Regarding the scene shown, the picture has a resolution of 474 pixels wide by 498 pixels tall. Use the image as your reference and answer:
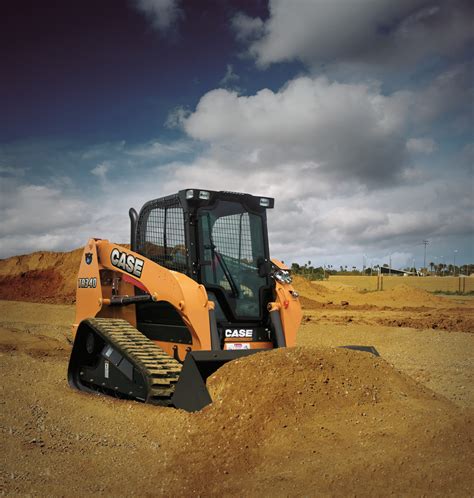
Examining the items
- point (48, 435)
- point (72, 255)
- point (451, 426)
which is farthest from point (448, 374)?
point (72, 255)

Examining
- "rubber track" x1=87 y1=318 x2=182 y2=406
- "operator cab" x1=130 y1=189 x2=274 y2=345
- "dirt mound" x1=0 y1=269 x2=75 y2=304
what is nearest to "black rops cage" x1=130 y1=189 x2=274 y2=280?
"operator cab" x1=130 y1=189 x2=274 y2=345

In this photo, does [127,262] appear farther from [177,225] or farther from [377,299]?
[377,299]

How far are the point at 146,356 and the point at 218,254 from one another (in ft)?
5.14

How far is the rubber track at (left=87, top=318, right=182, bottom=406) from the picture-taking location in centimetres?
629

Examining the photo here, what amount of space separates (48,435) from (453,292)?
3783 cm

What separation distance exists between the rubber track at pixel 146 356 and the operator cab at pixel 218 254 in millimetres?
286

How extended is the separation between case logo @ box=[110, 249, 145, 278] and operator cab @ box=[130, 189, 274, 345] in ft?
0.97

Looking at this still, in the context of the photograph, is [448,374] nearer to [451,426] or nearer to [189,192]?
[451,426]

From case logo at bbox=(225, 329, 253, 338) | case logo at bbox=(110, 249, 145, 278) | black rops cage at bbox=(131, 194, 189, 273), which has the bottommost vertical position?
case logo at bbox=(225, 329, 253, 338)

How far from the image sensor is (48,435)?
572 cm

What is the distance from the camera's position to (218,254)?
720 cm

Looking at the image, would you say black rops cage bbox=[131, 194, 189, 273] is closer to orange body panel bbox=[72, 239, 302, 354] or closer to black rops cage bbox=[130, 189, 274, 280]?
black rops cage bbox=[130, 189, 274, 280]

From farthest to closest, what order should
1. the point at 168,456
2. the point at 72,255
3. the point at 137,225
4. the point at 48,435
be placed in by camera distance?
the point at 72,255 → the point at 137,225 → the point at 48,435 → the point at 168,456

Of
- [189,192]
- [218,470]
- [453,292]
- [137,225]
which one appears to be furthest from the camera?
[453,292]
